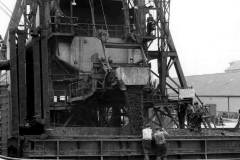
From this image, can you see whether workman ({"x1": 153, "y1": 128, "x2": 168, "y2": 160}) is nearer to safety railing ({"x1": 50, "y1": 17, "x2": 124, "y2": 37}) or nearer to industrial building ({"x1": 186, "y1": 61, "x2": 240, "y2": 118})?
safety railing ({"x1": 50, "y1": 17, "x2": 124, "y2": 37})

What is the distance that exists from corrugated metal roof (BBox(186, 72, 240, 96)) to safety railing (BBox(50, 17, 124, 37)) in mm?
34073

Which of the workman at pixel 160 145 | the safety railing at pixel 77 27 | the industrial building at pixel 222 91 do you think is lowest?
the workman at pixel 160 145

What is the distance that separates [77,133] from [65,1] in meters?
13.0

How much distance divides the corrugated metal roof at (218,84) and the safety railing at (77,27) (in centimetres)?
3407

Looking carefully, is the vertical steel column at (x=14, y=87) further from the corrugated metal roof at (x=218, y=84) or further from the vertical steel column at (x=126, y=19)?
the corrugated metal roof at (x=218, y=84)

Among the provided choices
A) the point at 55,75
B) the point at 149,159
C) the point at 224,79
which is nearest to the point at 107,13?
the point at 55,75

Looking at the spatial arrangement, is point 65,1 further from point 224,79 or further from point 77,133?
point 224,79

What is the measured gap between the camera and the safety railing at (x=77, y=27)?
82.6 ft

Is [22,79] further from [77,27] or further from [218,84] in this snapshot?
[218,84]

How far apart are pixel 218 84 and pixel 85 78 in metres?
45.8

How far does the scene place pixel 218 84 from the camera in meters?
65.0

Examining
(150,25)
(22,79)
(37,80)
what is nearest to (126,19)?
(150,25)

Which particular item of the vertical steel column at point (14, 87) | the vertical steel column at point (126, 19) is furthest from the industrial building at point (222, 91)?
the vertical steel column at point (14, 87)

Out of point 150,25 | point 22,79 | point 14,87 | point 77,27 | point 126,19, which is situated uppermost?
point 126,19
